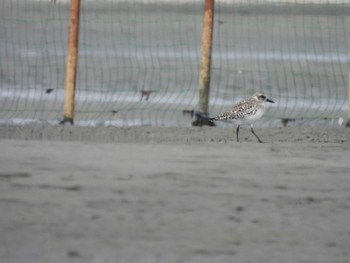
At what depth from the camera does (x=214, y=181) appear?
9914 mm

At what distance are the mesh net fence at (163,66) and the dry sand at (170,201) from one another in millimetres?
3271

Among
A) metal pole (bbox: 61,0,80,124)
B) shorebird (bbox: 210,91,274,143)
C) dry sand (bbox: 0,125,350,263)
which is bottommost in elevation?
dry sand (bbox: 0,125,350,263)

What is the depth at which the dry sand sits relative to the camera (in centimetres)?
780

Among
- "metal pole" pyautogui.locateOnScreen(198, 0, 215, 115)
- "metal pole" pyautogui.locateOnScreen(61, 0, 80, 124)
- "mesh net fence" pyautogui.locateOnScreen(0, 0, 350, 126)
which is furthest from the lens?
"mesh net fence" pyautogui.locateOnScreen(0, 0, 350, 126)

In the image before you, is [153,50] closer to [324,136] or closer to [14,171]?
[324,136]

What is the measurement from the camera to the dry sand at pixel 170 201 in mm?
7797

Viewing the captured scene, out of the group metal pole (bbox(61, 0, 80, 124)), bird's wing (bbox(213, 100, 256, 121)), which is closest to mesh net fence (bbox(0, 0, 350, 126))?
metal pole (bbox(61, 0, 80, 124))

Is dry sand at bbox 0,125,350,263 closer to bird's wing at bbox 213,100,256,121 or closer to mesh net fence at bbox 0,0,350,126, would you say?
Result: bird's wing at bbox 213,100,256,121

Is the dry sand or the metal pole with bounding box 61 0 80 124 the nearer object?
the dry sand

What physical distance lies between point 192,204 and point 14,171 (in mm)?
1505

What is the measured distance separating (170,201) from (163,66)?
12.2 metres

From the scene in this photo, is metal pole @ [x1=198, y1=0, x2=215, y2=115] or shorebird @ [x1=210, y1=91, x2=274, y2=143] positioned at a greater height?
metal pole @ [x1=198, y1=0, x2=215, y2=115]

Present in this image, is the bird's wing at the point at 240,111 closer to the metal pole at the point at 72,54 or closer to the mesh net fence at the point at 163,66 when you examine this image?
the mesh net fence at the point at 163,66

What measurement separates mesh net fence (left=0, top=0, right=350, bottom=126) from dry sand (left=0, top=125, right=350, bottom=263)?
327 centimetres
